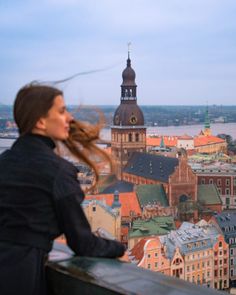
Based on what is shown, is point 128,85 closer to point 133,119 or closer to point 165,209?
point 133,119

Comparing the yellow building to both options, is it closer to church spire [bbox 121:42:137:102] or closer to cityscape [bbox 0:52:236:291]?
cityscape [bbox 0:52:236:291]

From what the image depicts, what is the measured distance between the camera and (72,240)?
1.02 m

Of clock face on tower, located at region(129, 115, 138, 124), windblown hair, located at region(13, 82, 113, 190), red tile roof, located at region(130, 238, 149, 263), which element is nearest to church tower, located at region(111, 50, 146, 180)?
clock face on tower, located at region(129, 115, 138, 124)

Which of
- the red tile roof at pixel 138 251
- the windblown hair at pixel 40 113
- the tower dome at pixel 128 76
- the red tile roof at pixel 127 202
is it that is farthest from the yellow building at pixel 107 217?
the windblown hair at pixel 40 113

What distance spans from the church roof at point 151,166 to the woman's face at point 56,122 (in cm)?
1873

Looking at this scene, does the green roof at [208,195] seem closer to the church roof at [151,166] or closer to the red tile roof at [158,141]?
the church roof at [151,166]

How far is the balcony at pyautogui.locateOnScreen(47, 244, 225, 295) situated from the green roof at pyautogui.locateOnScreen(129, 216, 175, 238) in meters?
13.5

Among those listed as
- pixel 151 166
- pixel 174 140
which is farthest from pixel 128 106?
pixel 174 140

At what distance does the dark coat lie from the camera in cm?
98

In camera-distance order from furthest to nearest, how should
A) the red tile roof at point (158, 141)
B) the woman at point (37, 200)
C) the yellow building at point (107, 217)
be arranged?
1. the red tile roof at point (158, 141)
2. the yellow building at point (107, 217)
3. the woman at point (37, 200)

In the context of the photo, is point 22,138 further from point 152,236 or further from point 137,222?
point 137,222

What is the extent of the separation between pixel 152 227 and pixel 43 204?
14.0 m

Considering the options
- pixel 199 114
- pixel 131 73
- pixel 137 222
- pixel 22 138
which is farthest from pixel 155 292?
pixel 199 114

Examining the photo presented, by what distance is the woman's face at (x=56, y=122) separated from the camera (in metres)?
1.05
